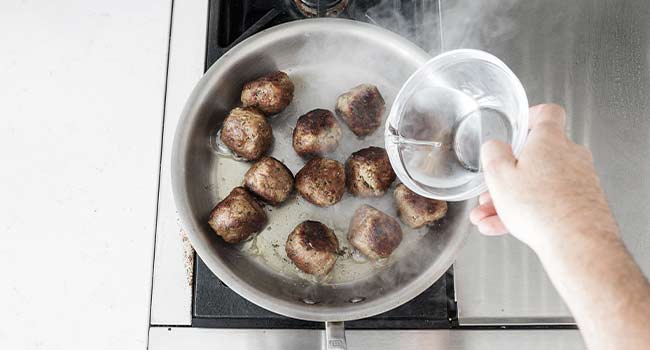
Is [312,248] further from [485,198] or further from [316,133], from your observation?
[485,198]

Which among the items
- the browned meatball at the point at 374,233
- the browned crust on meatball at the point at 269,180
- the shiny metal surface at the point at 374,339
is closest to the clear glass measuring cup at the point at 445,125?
the browned meatball at the point at 374,233

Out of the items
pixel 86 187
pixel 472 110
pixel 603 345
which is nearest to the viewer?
pixel 603 345

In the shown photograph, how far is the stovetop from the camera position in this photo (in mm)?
1238

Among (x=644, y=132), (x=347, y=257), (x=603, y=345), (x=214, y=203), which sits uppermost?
(x=644, y=132)

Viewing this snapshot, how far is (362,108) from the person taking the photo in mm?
1304

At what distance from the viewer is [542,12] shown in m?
1.55

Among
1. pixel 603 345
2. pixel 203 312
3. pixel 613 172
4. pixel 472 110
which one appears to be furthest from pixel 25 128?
pixel 613 172

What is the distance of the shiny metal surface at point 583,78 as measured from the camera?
1.40m

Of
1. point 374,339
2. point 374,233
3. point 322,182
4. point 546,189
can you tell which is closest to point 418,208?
point 374,233

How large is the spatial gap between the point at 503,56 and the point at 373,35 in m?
0.44

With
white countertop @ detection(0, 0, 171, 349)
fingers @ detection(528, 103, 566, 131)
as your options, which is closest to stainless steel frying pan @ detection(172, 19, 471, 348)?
white countertop @ detection(0, 0, 171, 349)

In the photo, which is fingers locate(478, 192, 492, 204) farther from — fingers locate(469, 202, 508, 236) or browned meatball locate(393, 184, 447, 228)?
browned meatball locate(393, 184, 447, 228)

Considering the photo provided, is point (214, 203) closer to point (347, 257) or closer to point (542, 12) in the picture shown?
point (347, 257)

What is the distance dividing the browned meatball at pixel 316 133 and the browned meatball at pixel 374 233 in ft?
0.61
